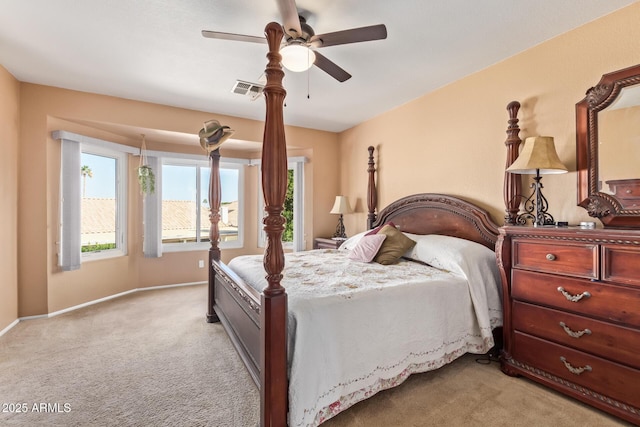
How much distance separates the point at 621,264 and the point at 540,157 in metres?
0.86

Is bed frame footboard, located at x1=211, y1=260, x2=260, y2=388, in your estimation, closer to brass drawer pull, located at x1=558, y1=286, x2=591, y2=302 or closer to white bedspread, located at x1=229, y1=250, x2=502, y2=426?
white bedspread, located at x1=229, y1=250, x2=502, y2=426

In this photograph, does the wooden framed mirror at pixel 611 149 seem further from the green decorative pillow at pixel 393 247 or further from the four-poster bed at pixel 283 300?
the green decorative pillow at pixel 393 247

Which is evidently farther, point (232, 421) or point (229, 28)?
point (229, 28)

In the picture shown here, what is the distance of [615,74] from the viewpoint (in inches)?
79.4

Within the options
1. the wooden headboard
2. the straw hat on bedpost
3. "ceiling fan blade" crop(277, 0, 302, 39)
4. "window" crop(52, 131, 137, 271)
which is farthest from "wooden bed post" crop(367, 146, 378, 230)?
"window" crop(52, 131, 137, 271)

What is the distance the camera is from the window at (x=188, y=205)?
4.52m

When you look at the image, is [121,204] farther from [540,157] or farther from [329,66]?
[540,157]

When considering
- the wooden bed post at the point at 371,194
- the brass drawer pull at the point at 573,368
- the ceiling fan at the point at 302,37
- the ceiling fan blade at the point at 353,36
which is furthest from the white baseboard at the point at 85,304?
the brass drawer pull at the point at 573,368

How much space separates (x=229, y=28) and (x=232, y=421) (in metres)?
2.67

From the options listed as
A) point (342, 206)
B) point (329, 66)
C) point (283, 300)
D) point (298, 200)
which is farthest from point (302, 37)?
point (298, 200)

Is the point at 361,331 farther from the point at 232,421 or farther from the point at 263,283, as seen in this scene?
the point at 232,421

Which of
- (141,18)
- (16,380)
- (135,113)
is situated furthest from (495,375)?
(135,113)

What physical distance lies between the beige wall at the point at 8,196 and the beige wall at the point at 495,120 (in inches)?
164

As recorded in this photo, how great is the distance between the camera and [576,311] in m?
1.81
